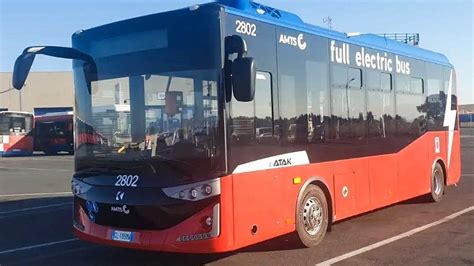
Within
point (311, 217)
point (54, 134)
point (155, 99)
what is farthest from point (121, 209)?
point (54, 134)

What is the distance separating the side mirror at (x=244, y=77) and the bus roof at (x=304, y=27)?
73 cm

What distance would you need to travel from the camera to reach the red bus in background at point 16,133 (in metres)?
36.7

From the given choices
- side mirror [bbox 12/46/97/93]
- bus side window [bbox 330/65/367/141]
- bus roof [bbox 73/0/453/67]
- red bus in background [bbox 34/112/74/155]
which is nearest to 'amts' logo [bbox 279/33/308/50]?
bus roof [bbox 73/0/453/67]

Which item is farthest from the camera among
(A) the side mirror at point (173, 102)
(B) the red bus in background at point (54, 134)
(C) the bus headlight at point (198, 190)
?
(B) the red bus in background at point (54, 134)

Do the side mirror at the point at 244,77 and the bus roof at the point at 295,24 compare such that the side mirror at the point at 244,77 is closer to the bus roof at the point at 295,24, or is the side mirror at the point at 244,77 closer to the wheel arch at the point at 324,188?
the bus roof at the point at 295,24

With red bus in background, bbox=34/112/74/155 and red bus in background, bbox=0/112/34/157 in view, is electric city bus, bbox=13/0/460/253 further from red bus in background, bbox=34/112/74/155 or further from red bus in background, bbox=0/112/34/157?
red bus in background, bbox=34/112/74/155

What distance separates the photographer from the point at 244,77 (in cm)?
582

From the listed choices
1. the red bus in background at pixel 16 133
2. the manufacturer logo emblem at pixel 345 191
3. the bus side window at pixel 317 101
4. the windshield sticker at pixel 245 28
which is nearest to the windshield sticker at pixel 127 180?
the windshield sticker at pixel 245 28

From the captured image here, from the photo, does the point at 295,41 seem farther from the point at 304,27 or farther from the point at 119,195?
the point at 119,195

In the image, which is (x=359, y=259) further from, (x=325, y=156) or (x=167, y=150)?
(x=167, y=150)

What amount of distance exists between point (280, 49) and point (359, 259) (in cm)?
283

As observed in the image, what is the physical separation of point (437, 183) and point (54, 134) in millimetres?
32429

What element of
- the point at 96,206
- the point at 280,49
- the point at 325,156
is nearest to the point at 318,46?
the point at 280,49

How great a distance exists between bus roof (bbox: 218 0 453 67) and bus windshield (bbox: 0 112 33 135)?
31.7 m
